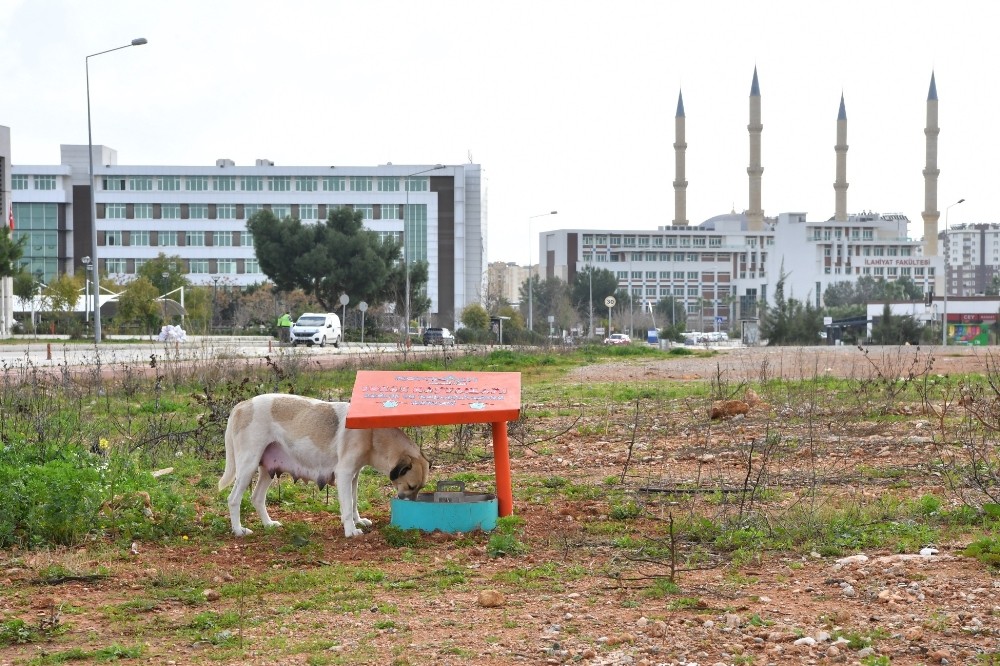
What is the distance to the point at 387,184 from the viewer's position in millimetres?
100812

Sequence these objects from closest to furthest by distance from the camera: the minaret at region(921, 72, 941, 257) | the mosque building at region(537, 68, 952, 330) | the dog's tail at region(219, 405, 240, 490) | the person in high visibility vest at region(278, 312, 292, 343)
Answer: the dog's tail at region(219, 405, 240, 490), the person in high visibility vest at region(278, 312, 292, 343), the minaret at region(921, 72, 941, 257), the mosque building at region(537, 68, 952, 330)

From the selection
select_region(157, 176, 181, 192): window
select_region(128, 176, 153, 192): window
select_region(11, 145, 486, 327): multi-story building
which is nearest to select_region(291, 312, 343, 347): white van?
select_region(11, 145, 486, 327): multi-story building

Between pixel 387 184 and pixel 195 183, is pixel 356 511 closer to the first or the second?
pixel 387 184

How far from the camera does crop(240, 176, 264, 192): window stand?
100 m

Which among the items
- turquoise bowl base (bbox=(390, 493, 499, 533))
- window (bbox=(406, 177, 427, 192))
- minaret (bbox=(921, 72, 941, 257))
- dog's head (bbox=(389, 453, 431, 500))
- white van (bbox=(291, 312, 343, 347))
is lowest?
turquoise bowl base (bbox=(390, 493, 499, 533))

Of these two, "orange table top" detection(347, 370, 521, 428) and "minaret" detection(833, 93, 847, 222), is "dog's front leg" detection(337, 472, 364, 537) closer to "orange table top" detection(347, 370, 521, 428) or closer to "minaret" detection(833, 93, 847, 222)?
"orange table top" detection(347, 370, 521, 428)

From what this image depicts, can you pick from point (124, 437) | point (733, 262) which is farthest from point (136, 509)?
point (733, 262)

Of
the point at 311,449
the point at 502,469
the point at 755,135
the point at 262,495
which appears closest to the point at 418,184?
the point at 755,135

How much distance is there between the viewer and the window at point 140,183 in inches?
3917

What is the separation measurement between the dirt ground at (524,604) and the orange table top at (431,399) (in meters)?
0.82

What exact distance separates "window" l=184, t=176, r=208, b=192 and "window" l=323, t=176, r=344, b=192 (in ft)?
34.3

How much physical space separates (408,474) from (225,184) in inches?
3799

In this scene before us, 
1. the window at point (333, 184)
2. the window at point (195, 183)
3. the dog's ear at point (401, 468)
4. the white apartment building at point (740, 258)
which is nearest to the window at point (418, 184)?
the window at point (333, 184)

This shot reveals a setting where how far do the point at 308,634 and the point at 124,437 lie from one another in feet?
24.9
